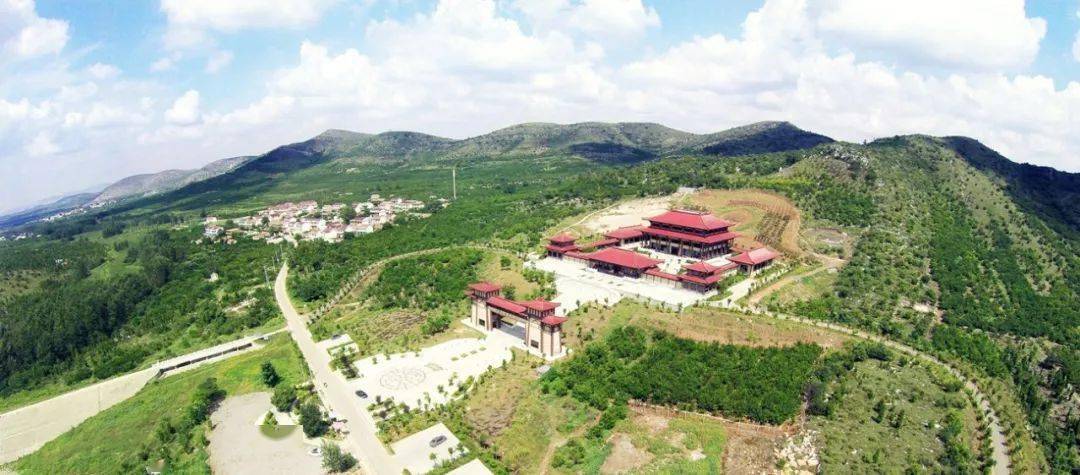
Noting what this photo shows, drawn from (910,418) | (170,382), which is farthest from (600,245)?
(170,382)

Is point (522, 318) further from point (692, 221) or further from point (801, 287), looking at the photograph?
point (801, 287)

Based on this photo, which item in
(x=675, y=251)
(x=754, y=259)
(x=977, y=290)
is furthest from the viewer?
(x=675, y=251)

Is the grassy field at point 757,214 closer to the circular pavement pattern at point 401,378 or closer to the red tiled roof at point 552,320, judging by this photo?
the red tiled roof at point 552,320

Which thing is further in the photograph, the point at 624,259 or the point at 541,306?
the point at 624,259

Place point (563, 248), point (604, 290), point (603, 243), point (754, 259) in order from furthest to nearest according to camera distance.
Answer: point (603, 243) → point (563, 248) → point (754, 259) → point (604, 290)

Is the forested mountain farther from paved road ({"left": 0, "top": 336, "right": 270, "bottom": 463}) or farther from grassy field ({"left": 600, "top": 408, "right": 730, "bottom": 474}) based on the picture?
grassy field ({"left": 600, "top": 408, "right": 730, "bottom": 474})

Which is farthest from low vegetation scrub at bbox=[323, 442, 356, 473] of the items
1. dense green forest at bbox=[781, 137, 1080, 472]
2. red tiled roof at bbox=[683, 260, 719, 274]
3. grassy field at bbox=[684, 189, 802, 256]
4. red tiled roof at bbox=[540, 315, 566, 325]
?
grassy field at bbox=[684, 189, 802, 256]

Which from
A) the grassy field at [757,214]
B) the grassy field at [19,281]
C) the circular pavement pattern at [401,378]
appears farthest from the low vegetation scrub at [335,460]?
the grassy field at [19,281]

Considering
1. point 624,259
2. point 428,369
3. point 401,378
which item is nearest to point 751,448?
point 428,369
